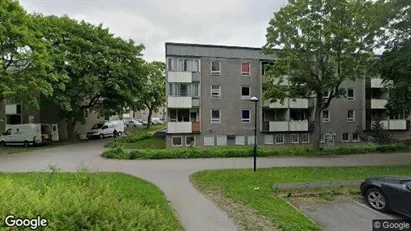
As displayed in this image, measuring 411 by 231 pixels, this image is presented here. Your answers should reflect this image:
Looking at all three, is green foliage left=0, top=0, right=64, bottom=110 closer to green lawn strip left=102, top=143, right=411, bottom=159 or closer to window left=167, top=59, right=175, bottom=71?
green lawn strip left=102, top=143, right=411, bottom=159

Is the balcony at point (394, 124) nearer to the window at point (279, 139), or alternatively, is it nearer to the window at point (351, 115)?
the window at point (351, 115)

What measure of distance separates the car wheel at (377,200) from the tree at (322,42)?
1207 cm

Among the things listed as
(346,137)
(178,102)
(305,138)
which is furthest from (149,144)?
(346,137)

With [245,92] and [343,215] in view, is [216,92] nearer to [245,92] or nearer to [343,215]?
[245,92]

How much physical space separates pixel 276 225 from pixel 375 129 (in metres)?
28.1

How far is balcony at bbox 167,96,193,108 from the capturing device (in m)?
26.8

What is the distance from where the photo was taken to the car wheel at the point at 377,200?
906 centimetres

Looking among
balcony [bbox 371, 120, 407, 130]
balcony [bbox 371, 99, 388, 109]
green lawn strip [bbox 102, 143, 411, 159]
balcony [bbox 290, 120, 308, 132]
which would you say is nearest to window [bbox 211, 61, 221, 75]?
balcony [bbox 290, 120, 308, 132]

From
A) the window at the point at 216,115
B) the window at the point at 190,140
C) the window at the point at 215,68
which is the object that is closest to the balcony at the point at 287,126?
the window at the point at 216,115

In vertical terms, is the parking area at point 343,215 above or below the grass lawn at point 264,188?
below

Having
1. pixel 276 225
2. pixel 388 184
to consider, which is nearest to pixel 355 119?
pixel 388 184

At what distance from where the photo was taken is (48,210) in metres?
4.53

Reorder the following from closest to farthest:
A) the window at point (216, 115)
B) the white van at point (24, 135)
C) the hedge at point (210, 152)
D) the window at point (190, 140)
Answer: the hedge at point (210, 152) < the white van at point (24, 135) < the window at point (190, 140) < the window at point (216, 115)

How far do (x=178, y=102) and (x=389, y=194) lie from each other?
2012cm
